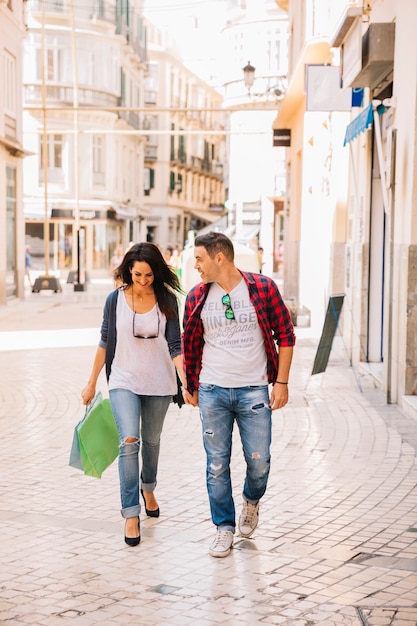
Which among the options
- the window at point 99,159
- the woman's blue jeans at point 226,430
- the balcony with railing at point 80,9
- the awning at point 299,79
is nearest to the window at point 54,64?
the balcony with railing at point 80,9

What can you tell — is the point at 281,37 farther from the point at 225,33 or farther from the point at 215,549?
the point at 215,549

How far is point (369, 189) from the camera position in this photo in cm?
1305

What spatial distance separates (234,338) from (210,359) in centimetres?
18

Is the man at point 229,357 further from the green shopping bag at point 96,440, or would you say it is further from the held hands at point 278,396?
the green shopping bag at point 96,440

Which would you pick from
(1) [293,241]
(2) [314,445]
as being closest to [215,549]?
(2) [314,445]

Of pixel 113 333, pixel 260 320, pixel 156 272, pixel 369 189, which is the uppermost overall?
pixel 369 189

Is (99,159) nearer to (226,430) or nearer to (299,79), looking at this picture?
(299,79)

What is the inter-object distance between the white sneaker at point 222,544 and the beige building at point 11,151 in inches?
814

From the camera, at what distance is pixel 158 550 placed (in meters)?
5.69

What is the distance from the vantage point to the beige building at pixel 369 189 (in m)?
10.0

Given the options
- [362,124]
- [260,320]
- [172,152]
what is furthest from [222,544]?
[172,152]

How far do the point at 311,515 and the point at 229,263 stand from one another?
184 centimetres

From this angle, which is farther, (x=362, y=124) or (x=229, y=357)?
(x=362, y=124)

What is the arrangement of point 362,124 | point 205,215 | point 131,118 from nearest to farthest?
point 362,124
point 131,118
point 205,215
